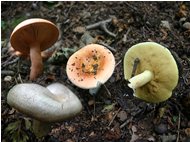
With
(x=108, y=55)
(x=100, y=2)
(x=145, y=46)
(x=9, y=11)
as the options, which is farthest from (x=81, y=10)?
(x=145, y=46)

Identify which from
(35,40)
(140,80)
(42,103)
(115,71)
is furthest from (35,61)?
(140,80)

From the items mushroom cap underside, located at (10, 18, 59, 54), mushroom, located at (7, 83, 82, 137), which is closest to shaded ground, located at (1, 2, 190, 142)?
mushroom cap underside, located at (10, 18, 59, 54)

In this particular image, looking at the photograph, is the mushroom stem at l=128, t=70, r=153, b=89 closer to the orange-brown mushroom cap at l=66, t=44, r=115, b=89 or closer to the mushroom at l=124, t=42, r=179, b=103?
the mushroom at l=124, t=42, r=179, b=103

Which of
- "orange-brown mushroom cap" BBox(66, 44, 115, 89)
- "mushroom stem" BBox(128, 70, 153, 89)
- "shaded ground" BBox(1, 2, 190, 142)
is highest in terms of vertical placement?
"mushroom stem" BBox(128, 70, 153, 89)

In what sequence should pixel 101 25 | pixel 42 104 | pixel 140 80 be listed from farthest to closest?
pixel 101 25 < pixel 140 80 < pixel 42 104

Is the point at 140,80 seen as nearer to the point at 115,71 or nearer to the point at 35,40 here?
the point at 115,71

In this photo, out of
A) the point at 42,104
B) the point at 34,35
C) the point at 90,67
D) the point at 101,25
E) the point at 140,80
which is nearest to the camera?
the point at 42,104

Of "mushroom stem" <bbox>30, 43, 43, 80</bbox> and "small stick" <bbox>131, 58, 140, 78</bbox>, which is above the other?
"small stick" <bbox>131, 58, 140, 78</bbox>
